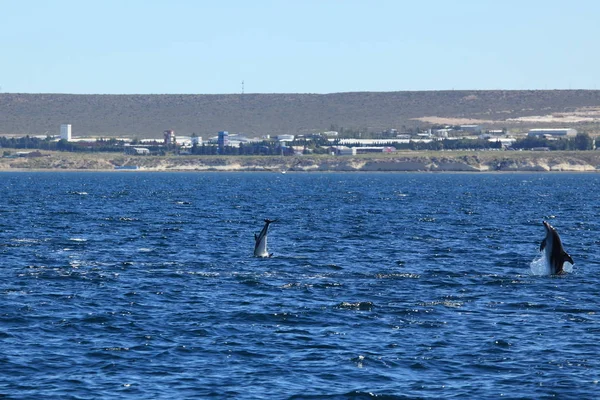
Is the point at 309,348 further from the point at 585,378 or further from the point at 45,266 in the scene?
the point at 45,266

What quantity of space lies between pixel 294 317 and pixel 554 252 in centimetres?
1726

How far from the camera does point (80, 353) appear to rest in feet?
106

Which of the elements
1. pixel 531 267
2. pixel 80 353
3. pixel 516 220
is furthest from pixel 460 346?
pixel 516 220

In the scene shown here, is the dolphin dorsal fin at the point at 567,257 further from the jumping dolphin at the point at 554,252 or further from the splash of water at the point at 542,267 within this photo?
the splash of water at the point at 542,267

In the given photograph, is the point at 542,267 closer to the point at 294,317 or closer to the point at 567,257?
the point at 567,257

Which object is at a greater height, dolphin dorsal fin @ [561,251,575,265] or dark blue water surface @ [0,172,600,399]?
dolphin dorsal fin @ [561,251,575,265]

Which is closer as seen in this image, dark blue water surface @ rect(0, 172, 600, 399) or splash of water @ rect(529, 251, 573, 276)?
dark blue water surface @ rect(0, 172, 600, 399)

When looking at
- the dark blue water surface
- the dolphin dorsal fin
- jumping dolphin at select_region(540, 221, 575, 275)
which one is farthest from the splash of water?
the dolphin dorsal fin

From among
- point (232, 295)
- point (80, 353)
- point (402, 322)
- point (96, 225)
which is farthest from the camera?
point (96, 225)

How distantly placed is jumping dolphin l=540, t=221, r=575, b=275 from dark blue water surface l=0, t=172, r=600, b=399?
893mm

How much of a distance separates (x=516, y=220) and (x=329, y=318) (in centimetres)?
6125

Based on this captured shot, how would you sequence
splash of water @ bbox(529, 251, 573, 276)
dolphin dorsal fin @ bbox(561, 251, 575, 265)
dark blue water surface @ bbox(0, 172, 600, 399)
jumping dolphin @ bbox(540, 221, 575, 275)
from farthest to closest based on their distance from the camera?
splash of water @ bbox(529, 251, 573, 276) → jumping dolphin @ bbox(540, 221, 575, 275) → dolphin dorsal fin @ bbox(561, 251, 575, 265) → dark blue water surface @ bbox(0, 172, 600, 399)

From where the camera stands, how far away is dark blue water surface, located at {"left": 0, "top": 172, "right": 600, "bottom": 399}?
2927 cm

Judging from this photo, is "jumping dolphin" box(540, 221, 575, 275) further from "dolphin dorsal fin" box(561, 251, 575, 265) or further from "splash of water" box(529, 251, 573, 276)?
"splash of water" box(529, 251, 573, 276)
